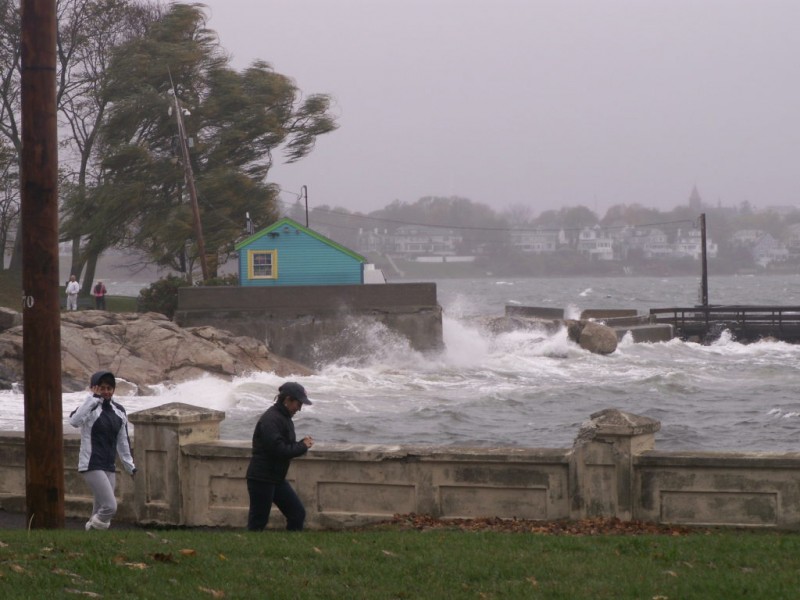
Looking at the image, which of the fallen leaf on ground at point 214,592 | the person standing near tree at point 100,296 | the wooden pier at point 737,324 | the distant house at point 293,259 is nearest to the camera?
the fallen leaf on ground at point 214,592

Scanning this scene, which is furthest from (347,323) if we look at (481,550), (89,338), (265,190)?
(481,550)

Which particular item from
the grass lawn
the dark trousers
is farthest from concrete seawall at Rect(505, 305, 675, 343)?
the grass lawn

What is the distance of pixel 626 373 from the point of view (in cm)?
4719

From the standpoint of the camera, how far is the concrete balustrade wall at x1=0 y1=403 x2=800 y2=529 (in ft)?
35.6

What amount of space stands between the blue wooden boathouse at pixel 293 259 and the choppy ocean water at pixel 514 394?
5.03 metres

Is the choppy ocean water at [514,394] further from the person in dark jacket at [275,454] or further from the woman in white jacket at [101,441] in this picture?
the person in dark jacket at [275,454]

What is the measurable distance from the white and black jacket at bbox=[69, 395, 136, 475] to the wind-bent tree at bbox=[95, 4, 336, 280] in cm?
4486

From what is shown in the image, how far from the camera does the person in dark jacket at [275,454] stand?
10070mm

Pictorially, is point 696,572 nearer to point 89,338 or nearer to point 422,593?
point 422,593

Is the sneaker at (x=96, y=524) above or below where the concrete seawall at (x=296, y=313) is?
below

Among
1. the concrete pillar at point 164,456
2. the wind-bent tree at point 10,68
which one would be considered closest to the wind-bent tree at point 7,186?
the wind-bent tree at point 10,68

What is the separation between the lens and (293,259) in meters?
48.8

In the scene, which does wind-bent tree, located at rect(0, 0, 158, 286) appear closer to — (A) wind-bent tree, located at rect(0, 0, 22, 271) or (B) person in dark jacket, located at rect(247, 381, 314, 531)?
(A) wind-bent tree, located at rect(0, 0, 22, 271)

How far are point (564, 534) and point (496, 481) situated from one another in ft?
4.13
